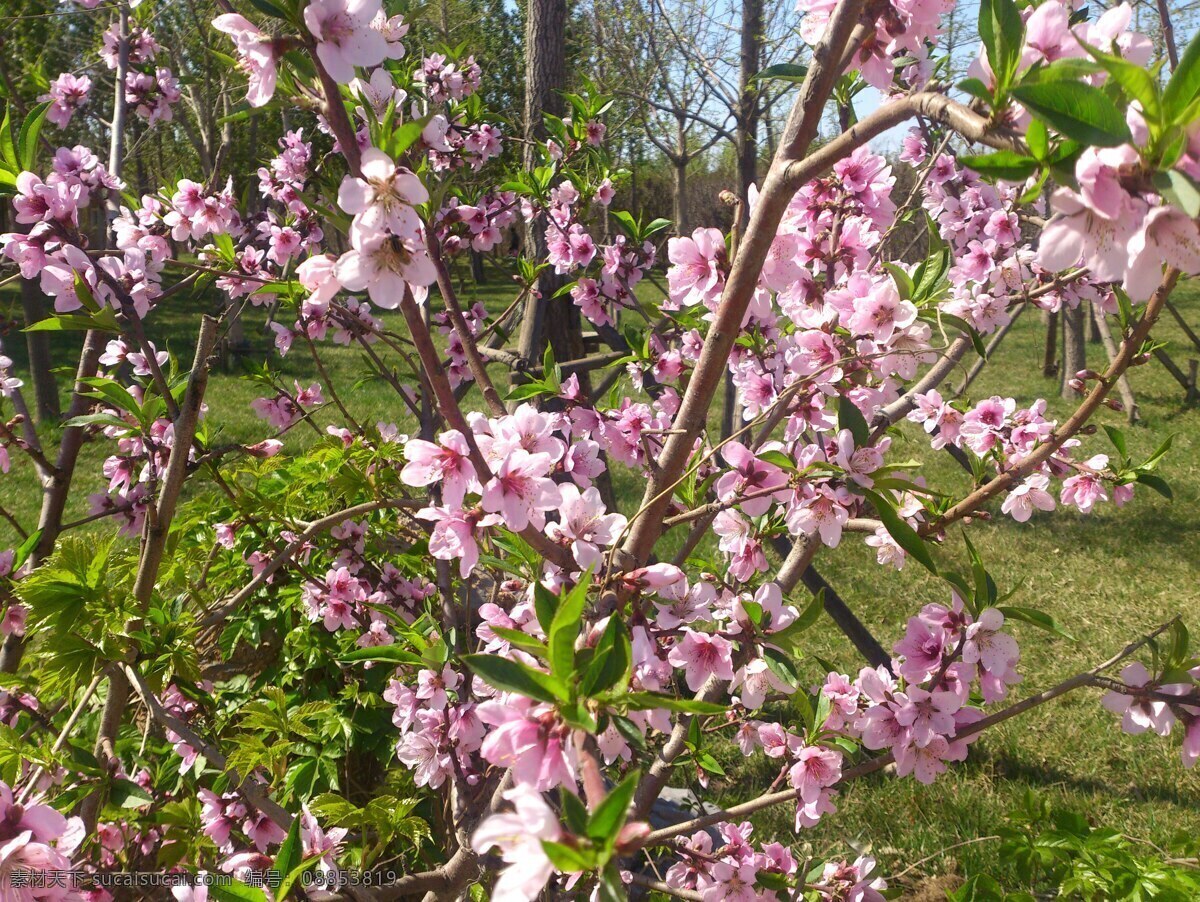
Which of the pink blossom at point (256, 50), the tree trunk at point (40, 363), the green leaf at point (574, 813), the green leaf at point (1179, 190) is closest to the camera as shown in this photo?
the green leaf at point (1179, 190)

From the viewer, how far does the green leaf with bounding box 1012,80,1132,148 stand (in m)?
0.68

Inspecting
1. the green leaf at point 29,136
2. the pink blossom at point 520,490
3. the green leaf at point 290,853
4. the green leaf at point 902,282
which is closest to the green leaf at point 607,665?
the pink blossom at point 520,490

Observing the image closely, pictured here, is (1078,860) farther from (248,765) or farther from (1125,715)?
(248,765)

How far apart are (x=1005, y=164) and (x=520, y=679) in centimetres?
68

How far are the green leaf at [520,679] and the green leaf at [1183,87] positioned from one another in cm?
75

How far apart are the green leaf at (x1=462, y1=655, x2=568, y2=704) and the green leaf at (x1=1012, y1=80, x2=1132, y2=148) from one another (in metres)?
0.67

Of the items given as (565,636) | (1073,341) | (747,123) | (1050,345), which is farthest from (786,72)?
(1050,345)

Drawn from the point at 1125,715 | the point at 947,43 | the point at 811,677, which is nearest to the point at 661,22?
the point at 947,43

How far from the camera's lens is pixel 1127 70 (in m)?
0.70

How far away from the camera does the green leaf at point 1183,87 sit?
2.29ft

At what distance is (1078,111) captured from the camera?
0.69 m

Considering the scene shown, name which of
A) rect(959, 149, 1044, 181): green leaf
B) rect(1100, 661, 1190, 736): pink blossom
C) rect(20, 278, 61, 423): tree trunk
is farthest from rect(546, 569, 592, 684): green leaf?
rect(20, 278, 61, 423): tree trunk

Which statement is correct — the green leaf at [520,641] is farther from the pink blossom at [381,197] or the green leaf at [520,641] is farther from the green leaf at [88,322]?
the green leaf at [88,322]

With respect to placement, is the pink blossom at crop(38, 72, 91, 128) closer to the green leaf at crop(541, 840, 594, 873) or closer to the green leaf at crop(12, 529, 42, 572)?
the green leaf at crop(12, 529, 42, 572)
